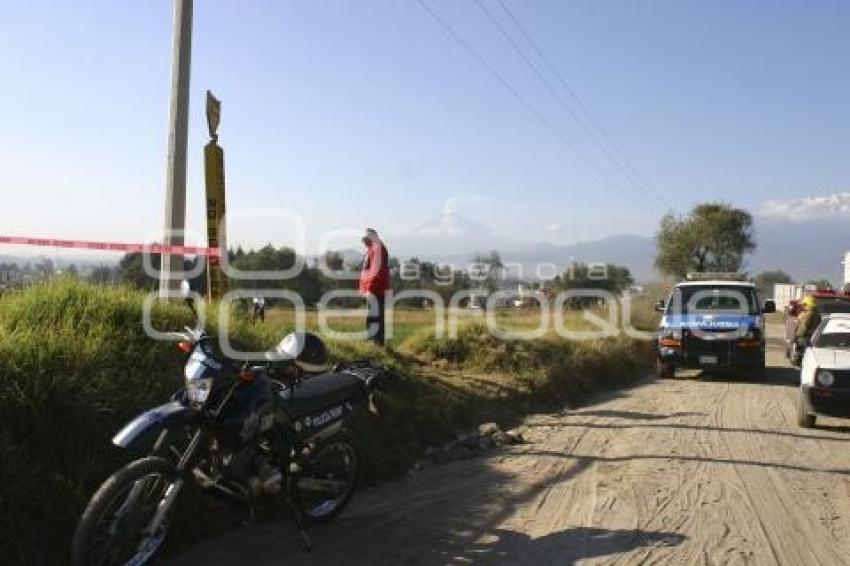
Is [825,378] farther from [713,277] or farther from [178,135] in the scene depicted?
[713,277]

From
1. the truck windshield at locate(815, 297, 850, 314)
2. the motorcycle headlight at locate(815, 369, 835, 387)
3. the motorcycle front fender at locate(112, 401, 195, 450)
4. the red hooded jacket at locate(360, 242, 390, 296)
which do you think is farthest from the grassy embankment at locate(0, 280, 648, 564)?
the truck windshield at locate(815, 297, 850, 314)

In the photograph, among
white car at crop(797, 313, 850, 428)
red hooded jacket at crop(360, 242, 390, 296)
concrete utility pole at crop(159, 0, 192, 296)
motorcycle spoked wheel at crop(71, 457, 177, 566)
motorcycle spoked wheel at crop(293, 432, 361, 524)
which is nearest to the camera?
motorcycle spoked wheel at crop(71, 457, 177, 566)

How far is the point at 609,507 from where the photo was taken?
291 inches

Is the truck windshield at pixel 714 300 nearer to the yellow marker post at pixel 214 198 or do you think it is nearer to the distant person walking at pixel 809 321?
the distant person walking at pixel 809 321

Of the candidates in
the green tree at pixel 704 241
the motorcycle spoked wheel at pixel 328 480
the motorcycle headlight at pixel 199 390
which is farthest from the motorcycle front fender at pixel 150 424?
the green tree at pixel 704 241

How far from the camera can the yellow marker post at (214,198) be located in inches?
443

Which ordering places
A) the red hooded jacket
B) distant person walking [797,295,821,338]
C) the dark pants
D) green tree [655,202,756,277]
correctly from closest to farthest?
the dark pants, the red hooded jacket, distant person walking [797,295,821,338], green tree [655,202,756,277]

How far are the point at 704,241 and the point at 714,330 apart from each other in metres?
51.3

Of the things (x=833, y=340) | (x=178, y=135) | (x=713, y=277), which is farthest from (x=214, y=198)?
(x=713, y=277)

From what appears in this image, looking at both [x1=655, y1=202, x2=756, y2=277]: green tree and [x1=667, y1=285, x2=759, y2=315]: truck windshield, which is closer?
[x1=667, y1=285, x2=759, y2=315]: truck windshield

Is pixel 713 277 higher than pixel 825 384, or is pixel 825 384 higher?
pixel 713 277

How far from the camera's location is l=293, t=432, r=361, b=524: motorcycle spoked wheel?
6.48 meters

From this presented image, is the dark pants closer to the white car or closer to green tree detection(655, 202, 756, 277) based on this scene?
the white car

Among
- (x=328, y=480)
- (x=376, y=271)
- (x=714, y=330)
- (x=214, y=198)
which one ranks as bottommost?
(x=328, y=480)
